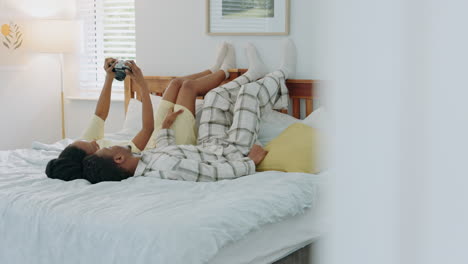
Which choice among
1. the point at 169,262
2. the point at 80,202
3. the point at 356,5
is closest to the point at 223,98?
the point at 80,202

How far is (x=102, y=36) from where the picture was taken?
4875mm

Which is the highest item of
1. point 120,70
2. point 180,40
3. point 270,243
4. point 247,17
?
point 247,17

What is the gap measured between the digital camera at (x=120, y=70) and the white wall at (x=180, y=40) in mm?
792

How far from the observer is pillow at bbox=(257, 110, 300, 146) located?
315 cm

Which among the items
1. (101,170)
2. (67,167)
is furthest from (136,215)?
(67,167)

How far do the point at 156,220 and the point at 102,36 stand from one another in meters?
3.41

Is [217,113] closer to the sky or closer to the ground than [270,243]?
closer to the sky

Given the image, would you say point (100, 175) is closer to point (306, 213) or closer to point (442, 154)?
point (306, 213)

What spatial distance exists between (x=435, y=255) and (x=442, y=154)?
5 cm

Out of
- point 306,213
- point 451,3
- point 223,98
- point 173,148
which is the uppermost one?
point 451,3

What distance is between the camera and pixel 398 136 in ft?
0.85

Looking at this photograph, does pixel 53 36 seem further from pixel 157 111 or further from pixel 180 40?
pixel 157 111

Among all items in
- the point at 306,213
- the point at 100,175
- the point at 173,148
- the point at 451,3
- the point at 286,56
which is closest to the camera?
the point at 451,3

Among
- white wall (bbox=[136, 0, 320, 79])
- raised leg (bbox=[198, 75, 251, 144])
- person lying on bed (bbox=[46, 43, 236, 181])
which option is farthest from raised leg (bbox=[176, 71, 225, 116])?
white wall (bbox=[136, 0, 320, 79])
